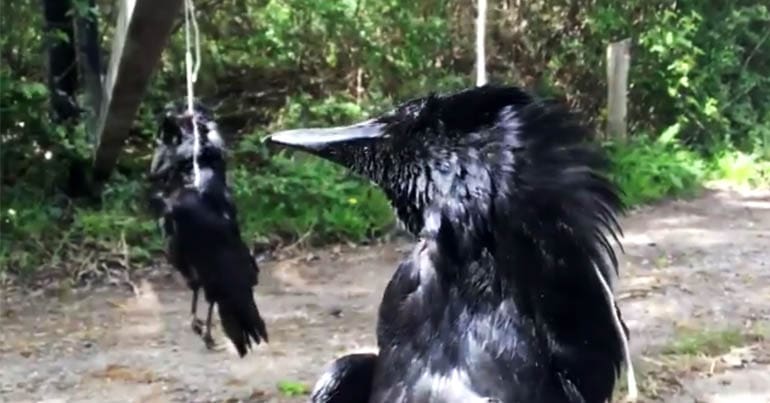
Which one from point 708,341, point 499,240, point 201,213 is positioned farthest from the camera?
point 708,341

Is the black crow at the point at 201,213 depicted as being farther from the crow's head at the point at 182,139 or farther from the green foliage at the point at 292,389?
the green foliage at the point at 292,389

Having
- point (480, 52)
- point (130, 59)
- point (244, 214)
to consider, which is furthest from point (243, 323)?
point (244, 214)

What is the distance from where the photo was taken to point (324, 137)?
1770 mm

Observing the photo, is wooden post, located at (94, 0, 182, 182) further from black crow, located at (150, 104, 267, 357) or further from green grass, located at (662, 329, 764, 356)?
green grass, located at (662, 329, 764, 356)

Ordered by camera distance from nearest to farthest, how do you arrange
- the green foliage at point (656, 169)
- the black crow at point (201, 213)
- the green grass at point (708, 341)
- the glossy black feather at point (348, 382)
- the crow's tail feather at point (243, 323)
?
the glossy black feather at point (348, 382)
the black crow at point (201, 213)
the crow's tail feather at point (243, 323)
the green grass at point (708, 341)
the green foliage at point (656, 169)

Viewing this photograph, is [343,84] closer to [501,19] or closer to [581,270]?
[501,19]

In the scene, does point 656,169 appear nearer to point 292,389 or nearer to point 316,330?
point 316,330

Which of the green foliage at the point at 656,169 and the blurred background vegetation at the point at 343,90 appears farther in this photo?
the green foliage at the point at 656,169

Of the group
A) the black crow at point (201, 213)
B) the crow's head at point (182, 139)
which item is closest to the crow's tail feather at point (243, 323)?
the black crow at point (201, 213)

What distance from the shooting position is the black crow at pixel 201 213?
126 inches

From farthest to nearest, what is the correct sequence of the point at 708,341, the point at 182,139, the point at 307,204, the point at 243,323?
the point at 307,204, the point at 708,341, the point at 243,323, the point at 182,139

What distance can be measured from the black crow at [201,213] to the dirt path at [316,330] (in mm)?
1650

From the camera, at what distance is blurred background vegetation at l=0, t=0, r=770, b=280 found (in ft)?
25.8

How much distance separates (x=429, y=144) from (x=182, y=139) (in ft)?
5.54
